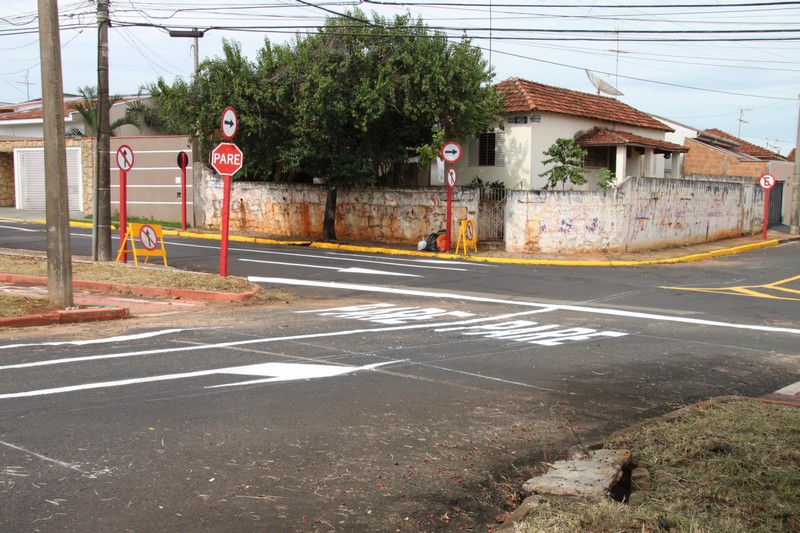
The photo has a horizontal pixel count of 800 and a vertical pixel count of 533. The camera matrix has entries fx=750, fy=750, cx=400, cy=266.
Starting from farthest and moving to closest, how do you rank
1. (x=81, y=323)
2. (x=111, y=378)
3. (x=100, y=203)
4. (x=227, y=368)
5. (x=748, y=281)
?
(x=748, y=281) → (x=100, y=203) → (x=81, y=323) → (x=227, y=368) → (x=111, y=378)

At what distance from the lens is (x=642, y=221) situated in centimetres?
2469

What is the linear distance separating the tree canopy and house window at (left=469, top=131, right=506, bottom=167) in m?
2.91

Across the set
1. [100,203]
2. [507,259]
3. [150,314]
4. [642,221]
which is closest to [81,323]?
[150,314]

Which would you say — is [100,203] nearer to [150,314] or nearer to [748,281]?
[150,314]

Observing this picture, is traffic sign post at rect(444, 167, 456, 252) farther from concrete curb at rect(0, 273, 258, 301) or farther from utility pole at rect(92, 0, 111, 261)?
utility pole at rect(92, 0, 111, 261)

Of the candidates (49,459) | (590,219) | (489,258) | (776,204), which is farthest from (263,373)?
(776,204)

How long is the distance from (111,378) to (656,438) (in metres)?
5.32

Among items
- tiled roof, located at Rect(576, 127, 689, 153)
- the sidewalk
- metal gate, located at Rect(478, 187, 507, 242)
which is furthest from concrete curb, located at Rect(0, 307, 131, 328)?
tiled roof, located at Rect(576, 127, 689, 153)

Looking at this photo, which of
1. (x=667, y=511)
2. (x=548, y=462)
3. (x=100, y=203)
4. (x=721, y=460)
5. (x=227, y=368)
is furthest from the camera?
(x=100, y=203)

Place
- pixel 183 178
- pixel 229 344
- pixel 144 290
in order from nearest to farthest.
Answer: pixel 229 344 → pixel 144 290 → pixel 183 178

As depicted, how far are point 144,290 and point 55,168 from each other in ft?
10.6

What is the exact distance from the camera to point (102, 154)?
17.2 metres

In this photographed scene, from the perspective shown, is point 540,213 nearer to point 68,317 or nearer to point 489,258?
point 489,258

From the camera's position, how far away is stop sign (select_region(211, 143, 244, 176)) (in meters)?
14.8
